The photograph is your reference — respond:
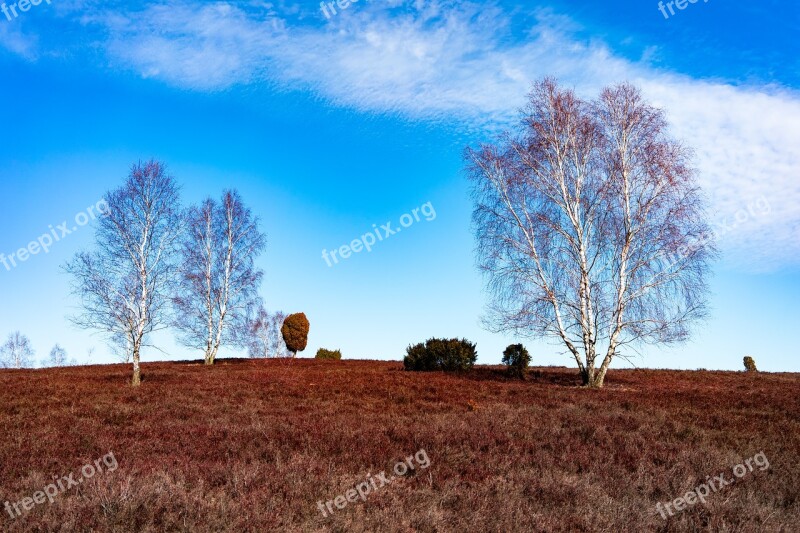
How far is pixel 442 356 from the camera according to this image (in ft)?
74.4

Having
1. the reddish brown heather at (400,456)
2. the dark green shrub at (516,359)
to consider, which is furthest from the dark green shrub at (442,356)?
the reddish brown heather at (400,456)

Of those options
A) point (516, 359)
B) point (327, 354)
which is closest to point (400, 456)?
point (516, 359)

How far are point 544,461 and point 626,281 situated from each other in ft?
43.3

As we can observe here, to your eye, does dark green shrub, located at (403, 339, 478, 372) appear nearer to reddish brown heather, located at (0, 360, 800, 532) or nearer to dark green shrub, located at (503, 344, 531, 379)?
dark green shrub, located at (503, 344, 531, 379)

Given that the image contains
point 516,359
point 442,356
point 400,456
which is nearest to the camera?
point 400,456

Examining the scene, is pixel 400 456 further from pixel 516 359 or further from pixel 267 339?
pixel 267 339

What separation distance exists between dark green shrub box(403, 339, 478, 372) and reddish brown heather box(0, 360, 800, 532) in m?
7.03

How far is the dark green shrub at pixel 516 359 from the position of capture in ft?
69.0

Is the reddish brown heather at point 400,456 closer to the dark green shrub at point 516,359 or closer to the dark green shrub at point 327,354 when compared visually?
the dark green shrub at point 516,359

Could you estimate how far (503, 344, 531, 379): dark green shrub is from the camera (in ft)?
69.0

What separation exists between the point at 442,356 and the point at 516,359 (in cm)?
329

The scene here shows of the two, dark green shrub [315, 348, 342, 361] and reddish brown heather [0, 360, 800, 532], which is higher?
dark green shrub [315, 348, 342, 361]

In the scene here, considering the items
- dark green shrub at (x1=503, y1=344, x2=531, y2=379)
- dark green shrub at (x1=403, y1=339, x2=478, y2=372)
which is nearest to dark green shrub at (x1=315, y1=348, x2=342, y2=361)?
dark green shrub at (x1=403, y1=339, x2=478, y2=372)

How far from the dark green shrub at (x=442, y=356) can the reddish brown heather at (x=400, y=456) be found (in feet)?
23.1
